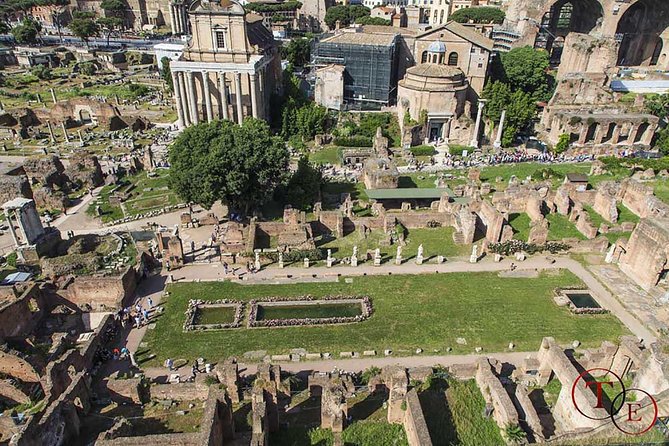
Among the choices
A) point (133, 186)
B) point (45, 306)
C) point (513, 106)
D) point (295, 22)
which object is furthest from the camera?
point (295, 22)

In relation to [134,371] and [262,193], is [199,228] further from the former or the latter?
[134,371]

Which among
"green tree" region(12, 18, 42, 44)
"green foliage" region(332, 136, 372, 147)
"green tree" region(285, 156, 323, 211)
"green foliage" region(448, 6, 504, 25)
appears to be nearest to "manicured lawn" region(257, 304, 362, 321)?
"green tree" region(285, 156, 323, 211)

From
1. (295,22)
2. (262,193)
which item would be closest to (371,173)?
(262,193)

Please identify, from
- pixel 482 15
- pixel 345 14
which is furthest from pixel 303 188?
pixel 345 14

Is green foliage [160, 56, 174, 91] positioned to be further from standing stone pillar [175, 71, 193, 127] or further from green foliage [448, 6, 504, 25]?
green foliage [448, 6, 504, 25]

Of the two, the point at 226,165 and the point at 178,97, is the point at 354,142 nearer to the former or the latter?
the point at 178,97
